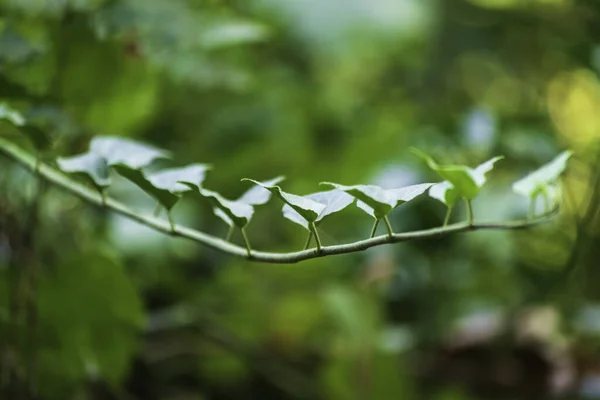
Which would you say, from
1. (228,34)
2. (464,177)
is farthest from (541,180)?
(228,34)

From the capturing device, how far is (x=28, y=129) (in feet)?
1.23

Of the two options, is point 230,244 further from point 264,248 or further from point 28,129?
point 264,248

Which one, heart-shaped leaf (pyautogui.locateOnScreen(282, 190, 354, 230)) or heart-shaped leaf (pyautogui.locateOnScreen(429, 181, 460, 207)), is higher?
heart-shaped leaf (pyautogui.locateOnScreen(429, 181, 460, 207))

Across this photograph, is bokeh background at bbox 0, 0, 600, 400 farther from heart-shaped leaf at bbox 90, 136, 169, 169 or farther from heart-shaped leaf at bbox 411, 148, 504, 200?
heart-shaped leaf at bbox 411, 148, 504, 200

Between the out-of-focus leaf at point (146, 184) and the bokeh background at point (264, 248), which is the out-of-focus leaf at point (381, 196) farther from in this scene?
the bokeh background at point (264, 248)

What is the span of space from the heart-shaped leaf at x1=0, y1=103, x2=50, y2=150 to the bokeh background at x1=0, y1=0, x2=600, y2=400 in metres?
0.07

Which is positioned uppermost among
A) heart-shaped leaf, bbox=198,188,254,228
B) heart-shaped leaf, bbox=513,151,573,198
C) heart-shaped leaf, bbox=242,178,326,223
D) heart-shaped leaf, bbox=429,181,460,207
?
heart-shaped leaf, bbox=513,151,573,198

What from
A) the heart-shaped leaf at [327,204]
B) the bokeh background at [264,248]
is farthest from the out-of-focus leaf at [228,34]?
the heart-shaped leaf at [327,204]

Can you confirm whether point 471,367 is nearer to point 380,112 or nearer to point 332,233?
point 332,233

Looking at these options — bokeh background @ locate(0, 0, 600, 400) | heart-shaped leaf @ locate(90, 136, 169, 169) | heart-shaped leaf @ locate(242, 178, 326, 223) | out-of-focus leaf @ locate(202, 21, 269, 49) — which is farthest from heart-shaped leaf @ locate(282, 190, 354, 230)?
out-of-focus leaf @ locate(202, 21, 269, 49)

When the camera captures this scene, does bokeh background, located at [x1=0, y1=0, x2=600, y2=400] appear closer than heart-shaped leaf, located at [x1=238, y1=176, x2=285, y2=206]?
No

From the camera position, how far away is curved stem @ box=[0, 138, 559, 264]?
0.30 metres

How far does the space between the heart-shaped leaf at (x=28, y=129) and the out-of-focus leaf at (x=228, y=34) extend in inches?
10.2

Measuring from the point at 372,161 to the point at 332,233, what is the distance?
3.8 inches
